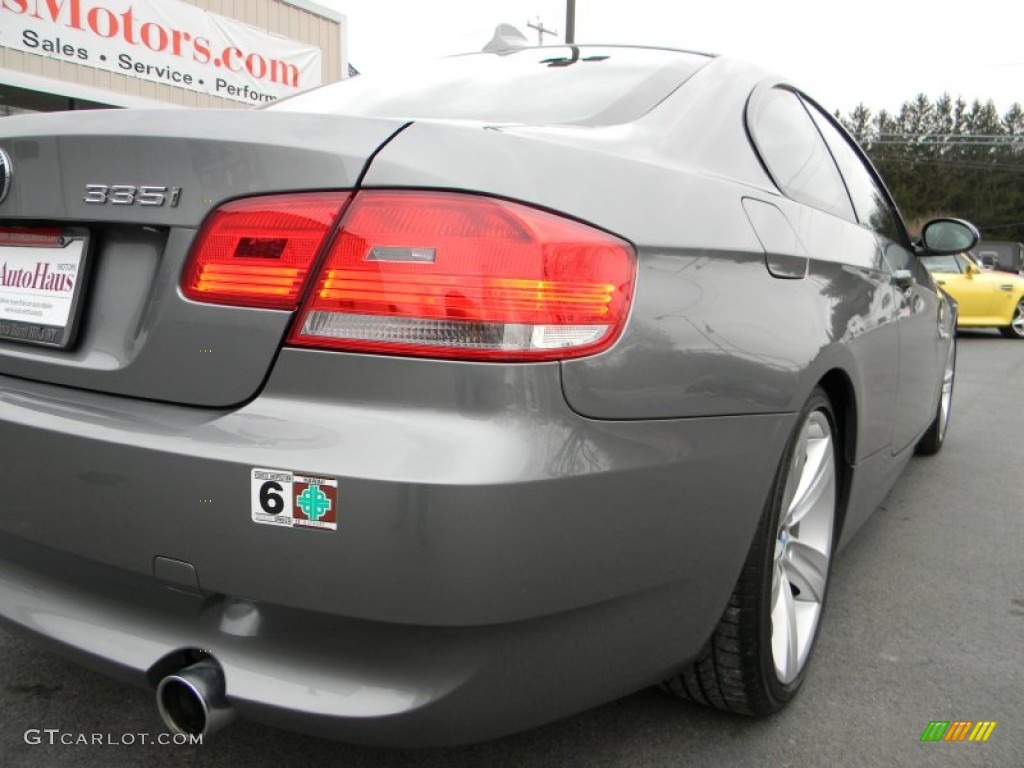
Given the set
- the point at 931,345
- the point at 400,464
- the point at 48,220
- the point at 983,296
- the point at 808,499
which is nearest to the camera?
the point at 400,464

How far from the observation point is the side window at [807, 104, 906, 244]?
2793 millimetres

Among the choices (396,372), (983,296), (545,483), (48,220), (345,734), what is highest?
(48,220)

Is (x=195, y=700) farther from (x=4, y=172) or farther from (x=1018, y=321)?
(x=1018, y=321)

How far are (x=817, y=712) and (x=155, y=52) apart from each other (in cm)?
960

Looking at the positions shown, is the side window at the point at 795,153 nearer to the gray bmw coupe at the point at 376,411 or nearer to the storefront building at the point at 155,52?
the gray bmw coupe at the point at 376,411

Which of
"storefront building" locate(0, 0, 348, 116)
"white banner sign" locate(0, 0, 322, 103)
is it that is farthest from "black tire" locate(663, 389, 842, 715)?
"white banner sign" locate(0, 0, 322, 103)

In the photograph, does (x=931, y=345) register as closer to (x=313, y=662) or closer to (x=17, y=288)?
(x=313, y=662)

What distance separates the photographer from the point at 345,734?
4.39ft

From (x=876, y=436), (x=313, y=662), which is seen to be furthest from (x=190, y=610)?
(x=876, y=436)

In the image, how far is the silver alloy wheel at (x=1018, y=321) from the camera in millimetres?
13859

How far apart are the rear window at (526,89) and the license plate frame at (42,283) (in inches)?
25.2

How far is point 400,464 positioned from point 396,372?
0.46 ft

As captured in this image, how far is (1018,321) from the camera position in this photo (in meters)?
13.9

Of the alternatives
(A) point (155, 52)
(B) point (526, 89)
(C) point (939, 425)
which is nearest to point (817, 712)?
(B) point (526, 89)
